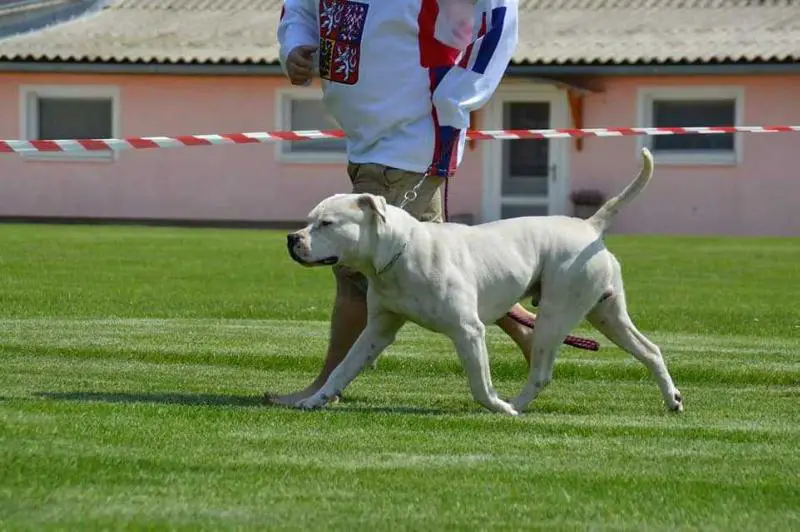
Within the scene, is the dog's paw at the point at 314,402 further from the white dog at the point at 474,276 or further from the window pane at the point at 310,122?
the window pane at the point at 310,122

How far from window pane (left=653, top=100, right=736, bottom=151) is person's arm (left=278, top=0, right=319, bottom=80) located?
72.7 ft

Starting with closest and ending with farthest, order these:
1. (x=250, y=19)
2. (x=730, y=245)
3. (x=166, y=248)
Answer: (x=166, y=248)
(x=730, y=245)
(x=250, y=19)

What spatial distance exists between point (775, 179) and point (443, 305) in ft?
74.5

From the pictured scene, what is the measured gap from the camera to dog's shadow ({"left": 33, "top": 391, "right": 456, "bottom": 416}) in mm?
7941

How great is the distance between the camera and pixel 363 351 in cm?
801

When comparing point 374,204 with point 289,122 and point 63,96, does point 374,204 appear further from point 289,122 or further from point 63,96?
point 63,96

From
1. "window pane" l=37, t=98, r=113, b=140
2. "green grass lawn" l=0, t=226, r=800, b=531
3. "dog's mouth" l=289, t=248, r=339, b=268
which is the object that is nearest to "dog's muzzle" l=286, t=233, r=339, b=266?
"dog's mouth" l=289, t=248, r=339, b=268

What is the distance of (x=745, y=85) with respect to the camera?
29.7 m

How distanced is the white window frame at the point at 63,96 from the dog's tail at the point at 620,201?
24422 millimetres

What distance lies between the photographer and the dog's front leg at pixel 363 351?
7.98 m

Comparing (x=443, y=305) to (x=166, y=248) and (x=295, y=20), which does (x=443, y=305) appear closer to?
(x=295, y=20)

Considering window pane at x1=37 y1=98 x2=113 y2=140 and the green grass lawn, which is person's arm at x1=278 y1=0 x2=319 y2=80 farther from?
window pane at x1=37 y1=98 x2=113 y2=140

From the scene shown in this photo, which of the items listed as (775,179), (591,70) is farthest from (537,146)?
(775,179)

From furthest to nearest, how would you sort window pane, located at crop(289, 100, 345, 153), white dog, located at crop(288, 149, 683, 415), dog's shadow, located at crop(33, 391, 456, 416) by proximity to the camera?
window pane, located at crop(289, 100, 345, 153)
dog's shadow, located at crop(33, 391, 456, 416)
white dog, located at crop(288, 149, 683, 415)
